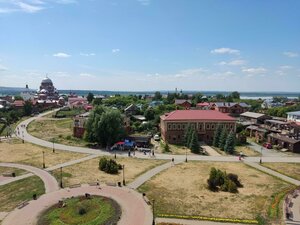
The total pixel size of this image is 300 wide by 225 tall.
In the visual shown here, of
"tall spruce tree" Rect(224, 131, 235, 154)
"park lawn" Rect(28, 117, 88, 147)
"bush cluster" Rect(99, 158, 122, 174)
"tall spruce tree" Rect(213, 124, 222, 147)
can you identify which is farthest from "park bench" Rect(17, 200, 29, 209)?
"tall spruce tree" Rect(213, 124, 222, 147)

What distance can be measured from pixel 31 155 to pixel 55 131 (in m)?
25.8

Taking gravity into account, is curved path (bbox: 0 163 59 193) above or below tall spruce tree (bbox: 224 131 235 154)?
below

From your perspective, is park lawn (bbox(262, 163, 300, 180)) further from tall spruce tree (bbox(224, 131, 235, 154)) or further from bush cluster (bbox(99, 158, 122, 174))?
bush cluster (bbox(99, 158, 122, 174))

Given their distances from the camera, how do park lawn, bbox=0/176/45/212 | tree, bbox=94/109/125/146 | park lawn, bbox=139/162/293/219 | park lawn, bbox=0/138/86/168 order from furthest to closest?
tree, bbox=94/109/125/146 → park lawn, bbox=0/138/86/168 → park lawn, bbox=0/176/45/212 → park lawn, bbox=139/162/293/219

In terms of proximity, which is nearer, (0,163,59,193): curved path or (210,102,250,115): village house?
(0,163,59,193): curved path

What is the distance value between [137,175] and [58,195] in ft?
37.1

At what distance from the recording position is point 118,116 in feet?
192

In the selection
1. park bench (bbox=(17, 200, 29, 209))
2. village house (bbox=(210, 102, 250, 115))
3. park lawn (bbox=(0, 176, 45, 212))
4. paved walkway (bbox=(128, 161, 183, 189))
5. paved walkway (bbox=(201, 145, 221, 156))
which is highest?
village house (bbox=(210, 102, 250, 115))

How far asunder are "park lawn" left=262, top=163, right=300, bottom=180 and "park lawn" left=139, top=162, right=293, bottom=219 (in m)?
3.47

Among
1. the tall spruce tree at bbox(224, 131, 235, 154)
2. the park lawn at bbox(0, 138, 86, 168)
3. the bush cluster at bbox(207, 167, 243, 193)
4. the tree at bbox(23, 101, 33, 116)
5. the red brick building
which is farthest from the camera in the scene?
the tree at bbox(23, 101, 33, 116)

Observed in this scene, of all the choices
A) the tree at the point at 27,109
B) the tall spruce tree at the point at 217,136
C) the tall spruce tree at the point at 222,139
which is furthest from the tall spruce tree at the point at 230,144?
the tree at the point at 27,109

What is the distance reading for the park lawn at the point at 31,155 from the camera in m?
45.6

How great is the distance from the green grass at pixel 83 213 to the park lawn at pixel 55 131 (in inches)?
1204

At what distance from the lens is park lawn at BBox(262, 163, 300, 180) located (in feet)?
132
